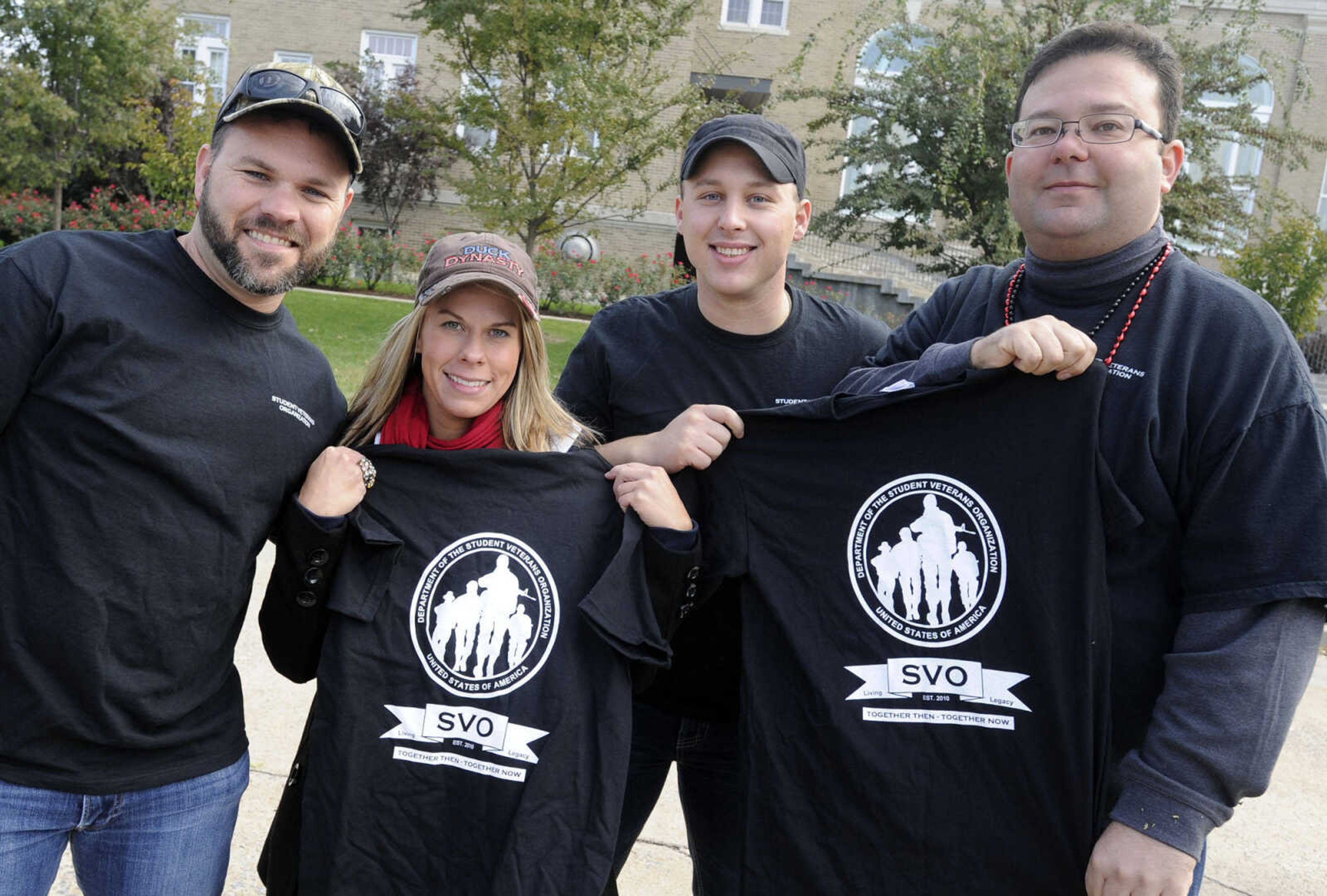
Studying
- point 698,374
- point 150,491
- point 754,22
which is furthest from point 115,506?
point 754,22

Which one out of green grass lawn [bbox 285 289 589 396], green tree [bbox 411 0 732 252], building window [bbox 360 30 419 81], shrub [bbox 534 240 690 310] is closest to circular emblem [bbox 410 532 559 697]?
green grass lawn [bbox 285 289 589 396]

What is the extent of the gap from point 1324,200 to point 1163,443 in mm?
30586

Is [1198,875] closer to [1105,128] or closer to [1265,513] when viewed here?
[1265,513]

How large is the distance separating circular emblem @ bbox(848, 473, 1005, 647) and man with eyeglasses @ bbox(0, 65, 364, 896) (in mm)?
1400

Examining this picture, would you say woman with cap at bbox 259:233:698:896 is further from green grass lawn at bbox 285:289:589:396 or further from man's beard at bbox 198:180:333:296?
green grass lawn at bbox 285:289:589:396

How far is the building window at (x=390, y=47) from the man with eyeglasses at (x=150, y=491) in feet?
91.3

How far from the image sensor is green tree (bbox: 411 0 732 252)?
Answer: 40.5ft

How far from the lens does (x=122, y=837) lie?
2223mm

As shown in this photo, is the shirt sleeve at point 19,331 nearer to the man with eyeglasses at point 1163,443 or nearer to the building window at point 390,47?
the man with eyeglasses at point 1163,443

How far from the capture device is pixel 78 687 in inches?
84.4

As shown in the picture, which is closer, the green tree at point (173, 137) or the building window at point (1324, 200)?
the green tree at point (173, 137)

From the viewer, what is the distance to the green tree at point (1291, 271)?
604 inches

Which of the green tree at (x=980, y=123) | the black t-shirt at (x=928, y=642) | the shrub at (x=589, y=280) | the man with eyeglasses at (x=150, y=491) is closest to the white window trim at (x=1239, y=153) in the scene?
the green tree at (x=980, y=123)

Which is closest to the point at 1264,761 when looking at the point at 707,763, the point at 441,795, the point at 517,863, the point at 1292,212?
the point at 707,763
